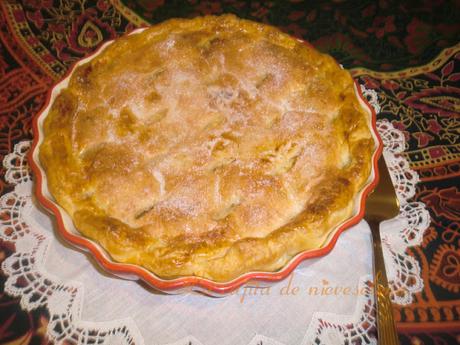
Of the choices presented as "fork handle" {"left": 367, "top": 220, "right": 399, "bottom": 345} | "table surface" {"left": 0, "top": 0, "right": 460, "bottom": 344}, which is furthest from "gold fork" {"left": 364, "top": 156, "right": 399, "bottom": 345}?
"table surface" {"left": 0, "top": 0, "right": 460, "bottom": 344}

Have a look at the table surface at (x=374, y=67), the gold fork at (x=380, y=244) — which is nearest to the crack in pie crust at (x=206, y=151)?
the gold fork at (x=380, y=244)

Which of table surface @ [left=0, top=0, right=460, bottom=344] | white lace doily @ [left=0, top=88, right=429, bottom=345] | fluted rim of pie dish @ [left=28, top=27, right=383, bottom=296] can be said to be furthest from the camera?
table surface @ [left=0, top=0, right=460, bottom=344]

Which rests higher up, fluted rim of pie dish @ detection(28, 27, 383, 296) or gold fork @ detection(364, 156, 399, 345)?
fluted rim of pie dish @ detection(28, 27, 383, 296)

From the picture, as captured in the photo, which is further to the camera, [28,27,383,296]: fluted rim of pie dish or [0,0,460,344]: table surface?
[0,0,460,344]: table surface

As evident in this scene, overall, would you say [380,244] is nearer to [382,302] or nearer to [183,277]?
[382,302]

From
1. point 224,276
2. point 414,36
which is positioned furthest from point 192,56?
point 414,36

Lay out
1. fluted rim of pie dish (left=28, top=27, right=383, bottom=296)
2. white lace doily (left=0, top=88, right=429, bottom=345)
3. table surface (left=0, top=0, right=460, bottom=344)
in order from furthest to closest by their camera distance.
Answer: table surface (left=0, top=0, right=460, bottom=344), white lace doily (left=0, top=88, right=429, bottom=345), fluted rim of pie dish (left=28, top=27, right=383, bottom=296)

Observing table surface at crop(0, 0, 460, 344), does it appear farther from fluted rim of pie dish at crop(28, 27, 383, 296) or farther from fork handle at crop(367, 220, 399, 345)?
fluted rim of pie dish at crop(28, 27, 383, 296)

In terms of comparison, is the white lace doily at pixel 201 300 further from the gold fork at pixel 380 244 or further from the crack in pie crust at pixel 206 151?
the crack in pie crust at pixel 206 151
